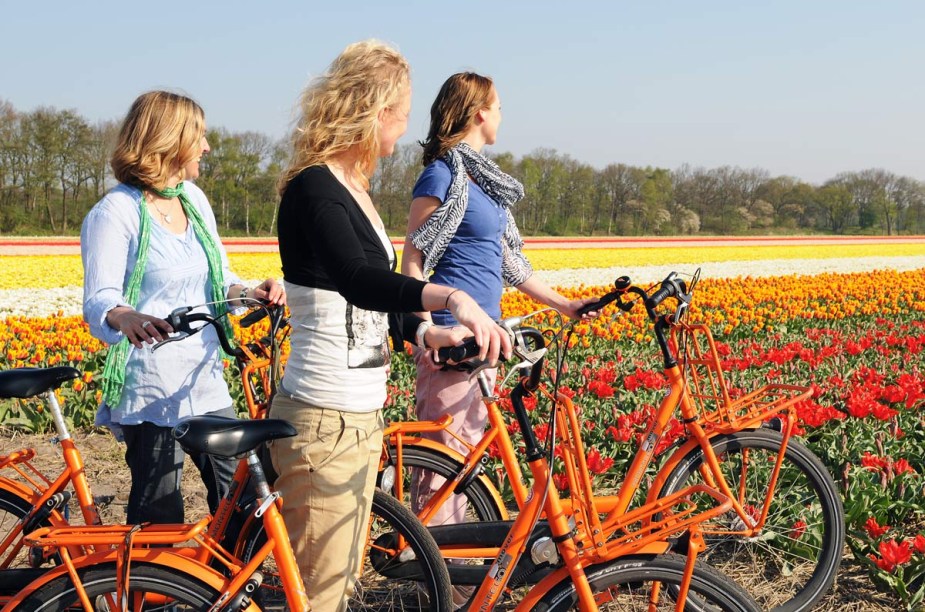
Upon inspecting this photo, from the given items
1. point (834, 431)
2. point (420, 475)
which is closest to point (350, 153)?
point (420, 475)

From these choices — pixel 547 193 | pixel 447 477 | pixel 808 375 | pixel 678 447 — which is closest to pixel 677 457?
pixel 678 447

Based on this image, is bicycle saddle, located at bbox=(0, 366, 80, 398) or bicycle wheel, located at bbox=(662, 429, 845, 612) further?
bicycle wheel, located at bbox=(662, 429, 845, 612)

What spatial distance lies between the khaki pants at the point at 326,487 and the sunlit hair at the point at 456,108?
1389 millimetres

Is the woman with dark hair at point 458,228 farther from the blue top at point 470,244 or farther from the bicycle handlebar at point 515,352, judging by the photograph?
the bicycle handlebar at point 515,352

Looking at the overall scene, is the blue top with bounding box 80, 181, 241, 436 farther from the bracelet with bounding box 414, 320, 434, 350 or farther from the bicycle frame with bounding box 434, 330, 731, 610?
the bicycle frame with bounding box 434, 330, 731, 610

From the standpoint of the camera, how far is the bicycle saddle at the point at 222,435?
2150mm

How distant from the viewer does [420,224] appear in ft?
11.0

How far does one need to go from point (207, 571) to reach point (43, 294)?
1312 cm

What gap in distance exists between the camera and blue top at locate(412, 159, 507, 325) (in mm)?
3393

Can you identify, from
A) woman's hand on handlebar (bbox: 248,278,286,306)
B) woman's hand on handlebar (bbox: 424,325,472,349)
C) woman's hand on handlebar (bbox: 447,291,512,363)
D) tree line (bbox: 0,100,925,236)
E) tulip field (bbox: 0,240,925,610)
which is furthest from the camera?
tree line (bbox: 0,100,925,236)

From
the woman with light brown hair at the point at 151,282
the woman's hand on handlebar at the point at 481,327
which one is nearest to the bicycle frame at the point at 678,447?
the woman with light brown hair at the point at 151,282

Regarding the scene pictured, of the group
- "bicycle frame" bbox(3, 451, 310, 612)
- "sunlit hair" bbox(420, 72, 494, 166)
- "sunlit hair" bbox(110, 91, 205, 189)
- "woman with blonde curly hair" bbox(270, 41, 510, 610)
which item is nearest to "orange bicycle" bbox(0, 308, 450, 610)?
"bicycle frame" bbox(3, 451, 310, 612)

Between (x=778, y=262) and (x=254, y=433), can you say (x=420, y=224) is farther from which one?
(x=778, y=262)

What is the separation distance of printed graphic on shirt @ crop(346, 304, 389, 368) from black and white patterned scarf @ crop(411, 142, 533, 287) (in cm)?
94
